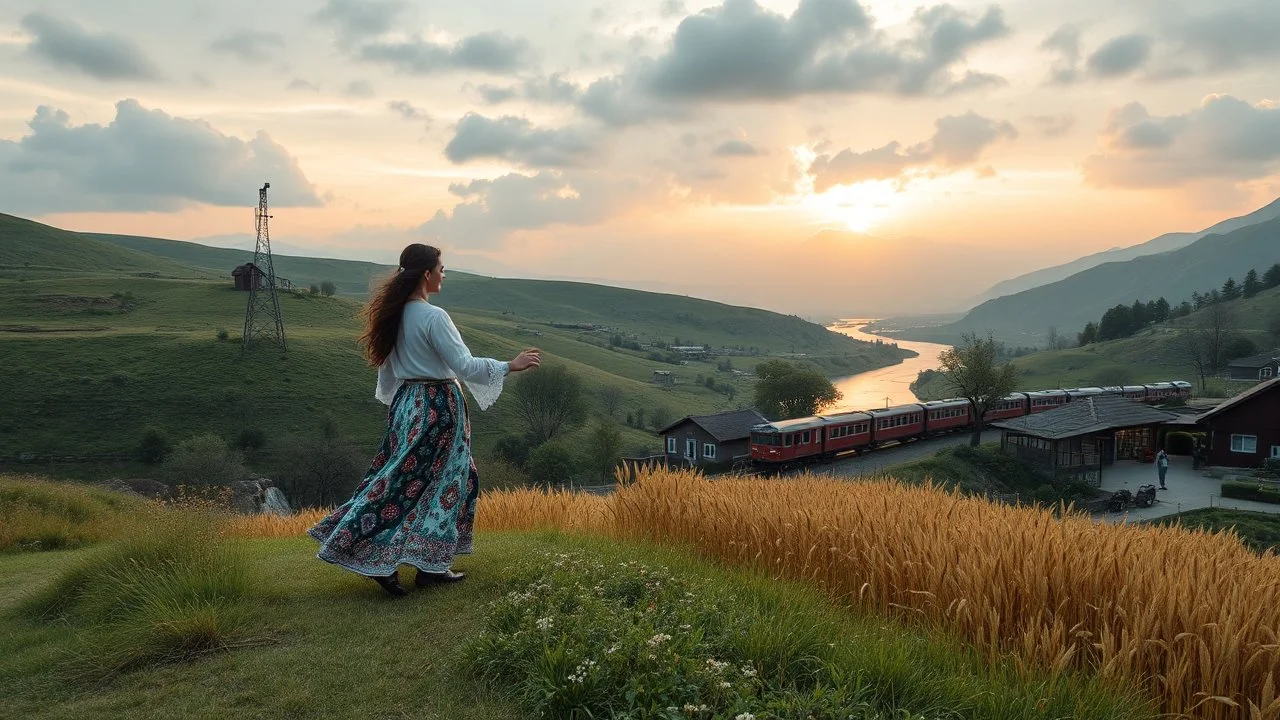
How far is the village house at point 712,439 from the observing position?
4178cm

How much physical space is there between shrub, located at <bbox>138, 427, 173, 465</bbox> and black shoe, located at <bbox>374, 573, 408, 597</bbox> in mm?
52414

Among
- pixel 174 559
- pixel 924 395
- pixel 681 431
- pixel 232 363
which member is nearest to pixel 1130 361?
pixel 924 395

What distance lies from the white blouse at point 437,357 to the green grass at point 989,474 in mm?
26240

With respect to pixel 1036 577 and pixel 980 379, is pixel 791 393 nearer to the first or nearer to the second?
pixel 980 379

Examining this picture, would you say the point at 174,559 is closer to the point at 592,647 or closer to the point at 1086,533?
the point at 592,647

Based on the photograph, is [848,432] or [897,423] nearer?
[848,432]

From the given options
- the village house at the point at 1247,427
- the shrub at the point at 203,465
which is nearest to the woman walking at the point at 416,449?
the village house at the point at 1247,427

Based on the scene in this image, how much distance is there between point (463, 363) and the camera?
5074mm

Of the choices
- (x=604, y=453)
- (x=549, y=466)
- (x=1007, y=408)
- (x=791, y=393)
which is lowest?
(x=549, y=466)

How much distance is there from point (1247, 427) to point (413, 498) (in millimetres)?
38738

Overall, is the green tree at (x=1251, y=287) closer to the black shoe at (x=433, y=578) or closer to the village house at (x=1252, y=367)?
the village house at (x=1252, y=367)

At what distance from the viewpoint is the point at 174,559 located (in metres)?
5.08

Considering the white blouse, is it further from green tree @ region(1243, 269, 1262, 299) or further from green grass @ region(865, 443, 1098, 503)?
green tree @ region(1243, 269, 1262, 299)

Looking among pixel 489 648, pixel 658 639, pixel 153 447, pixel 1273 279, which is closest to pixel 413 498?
pixel 489 648
